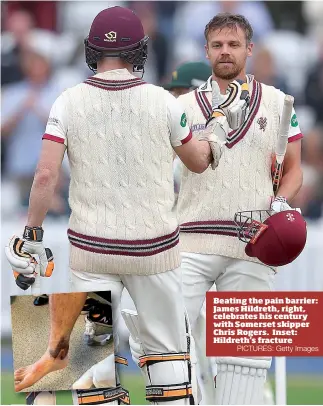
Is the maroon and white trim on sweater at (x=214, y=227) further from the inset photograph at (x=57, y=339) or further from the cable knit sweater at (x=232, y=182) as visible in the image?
the inset photograph at (x=57, y=339)

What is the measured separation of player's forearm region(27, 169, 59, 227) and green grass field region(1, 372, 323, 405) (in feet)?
6.32

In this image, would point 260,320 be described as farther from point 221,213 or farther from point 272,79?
point 272,79

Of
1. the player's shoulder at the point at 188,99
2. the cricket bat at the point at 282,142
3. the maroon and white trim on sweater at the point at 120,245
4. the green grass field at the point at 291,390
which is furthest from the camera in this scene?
the green grass field at the point at 291,390

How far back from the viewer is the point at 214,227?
538 centimetres

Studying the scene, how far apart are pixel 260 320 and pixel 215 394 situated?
0.54 m

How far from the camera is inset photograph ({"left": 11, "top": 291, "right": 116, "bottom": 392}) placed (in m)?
4.41

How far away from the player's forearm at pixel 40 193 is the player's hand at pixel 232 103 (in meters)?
0.76

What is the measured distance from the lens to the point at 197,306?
17.9 ft

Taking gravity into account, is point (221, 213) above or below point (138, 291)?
above

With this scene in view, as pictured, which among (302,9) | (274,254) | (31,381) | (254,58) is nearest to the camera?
(31,381)

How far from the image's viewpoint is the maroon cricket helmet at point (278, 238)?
5.11 metres

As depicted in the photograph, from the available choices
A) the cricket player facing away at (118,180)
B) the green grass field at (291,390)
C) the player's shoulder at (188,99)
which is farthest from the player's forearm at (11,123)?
the cricket player facing away at (118,180)

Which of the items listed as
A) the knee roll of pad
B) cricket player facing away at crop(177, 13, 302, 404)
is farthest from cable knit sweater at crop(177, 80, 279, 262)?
the knee roll of pad

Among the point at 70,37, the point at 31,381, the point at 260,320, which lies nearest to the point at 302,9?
the point at 70,37
